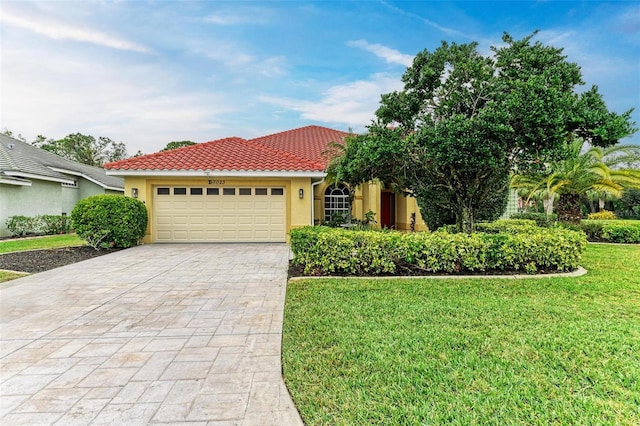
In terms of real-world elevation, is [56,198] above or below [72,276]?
above

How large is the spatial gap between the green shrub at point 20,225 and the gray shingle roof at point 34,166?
86.5 inches

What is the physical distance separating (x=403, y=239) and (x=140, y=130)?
2013 centimetres

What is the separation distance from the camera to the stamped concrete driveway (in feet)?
8.91

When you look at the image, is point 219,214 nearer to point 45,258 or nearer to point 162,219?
point 162,219

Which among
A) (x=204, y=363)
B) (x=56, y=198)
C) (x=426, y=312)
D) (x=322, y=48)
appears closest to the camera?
(x=204, y=363)

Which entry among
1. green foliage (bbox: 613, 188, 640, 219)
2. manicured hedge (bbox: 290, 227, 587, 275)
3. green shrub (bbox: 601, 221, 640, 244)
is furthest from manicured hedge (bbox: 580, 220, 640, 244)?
green foliage (bbox: 613, 188, 640, 219)

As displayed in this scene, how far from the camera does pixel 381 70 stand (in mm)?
14703

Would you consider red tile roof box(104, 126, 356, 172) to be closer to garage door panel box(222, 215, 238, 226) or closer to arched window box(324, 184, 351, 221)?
arched window box(324, 184, 351, 221)

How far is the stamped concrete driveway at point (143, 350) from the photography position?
2.71 metres

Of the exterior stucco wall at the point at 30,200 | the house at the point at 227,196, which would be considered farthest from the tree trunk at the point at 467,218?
the exterior stucco wall at the point at 30,200

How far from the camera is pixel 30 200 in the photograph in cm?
1675

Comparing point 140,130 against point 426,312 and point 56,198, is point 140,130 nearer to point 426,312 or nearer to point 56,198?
point 56,198

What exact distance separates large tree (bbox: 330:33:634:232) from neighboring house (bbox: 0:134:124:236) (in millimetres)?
16457

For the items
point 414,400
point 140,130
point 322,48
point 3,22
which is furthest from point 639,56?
point 140,130
